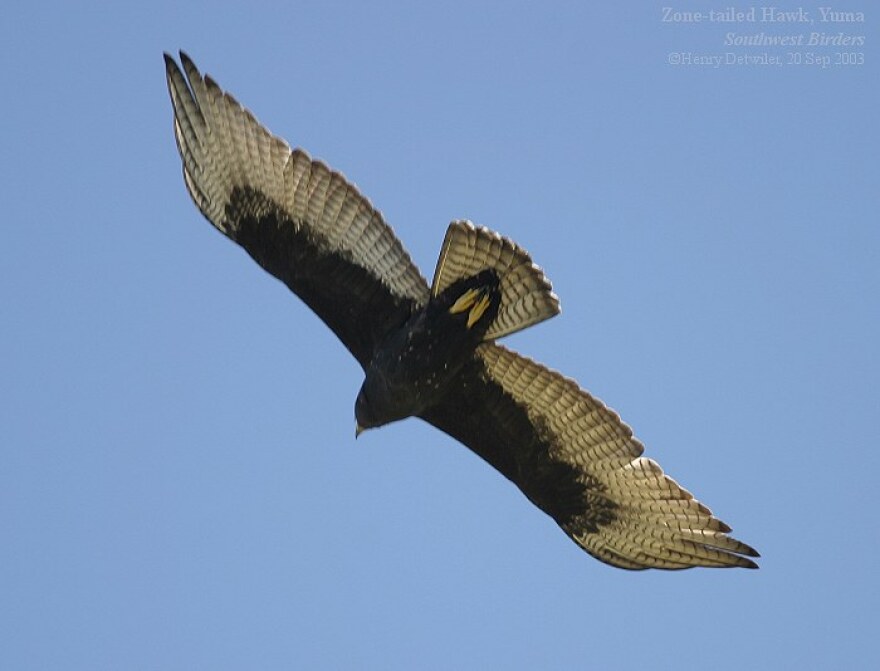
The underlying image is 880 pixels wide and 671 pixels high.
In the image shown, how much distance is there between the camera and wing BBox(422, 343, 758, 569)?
12.6 meters

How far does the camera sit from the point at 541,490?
13031mm

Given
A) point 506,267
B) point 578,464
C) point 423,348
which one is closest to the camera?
point 506,267

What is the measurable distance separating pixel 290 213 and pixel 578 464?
3.13 m

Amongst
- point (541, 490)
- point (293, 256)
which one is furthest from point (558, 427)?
point (293, 256)

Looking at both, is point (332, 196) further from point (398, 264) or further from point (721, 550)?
point (721, 550)

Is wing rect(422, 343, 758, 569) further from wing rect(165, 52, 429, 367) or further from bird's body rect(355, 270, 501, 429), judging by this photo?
wing rect(165, 52, 429, 367)

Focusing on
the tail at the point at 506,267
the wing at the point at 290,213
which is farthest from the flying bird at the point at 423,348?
the tail at the point at 506,267

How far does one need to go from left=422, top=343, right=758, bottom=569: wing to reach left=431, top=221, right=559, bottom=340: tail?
74cm

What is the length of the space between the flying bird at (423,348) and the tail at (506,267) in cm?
12

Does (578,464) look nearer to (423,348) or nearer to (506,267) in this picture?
(423,348)

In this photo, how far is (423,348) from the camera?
12.1 metres

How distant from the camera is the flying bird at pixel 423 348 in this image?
12.2 metres

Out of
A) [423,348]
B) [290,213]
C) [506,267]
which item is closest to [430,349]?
[423,348]

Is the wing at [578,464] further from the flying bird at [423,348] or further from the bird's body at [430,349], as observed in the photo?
the bird's body at [430,349]
